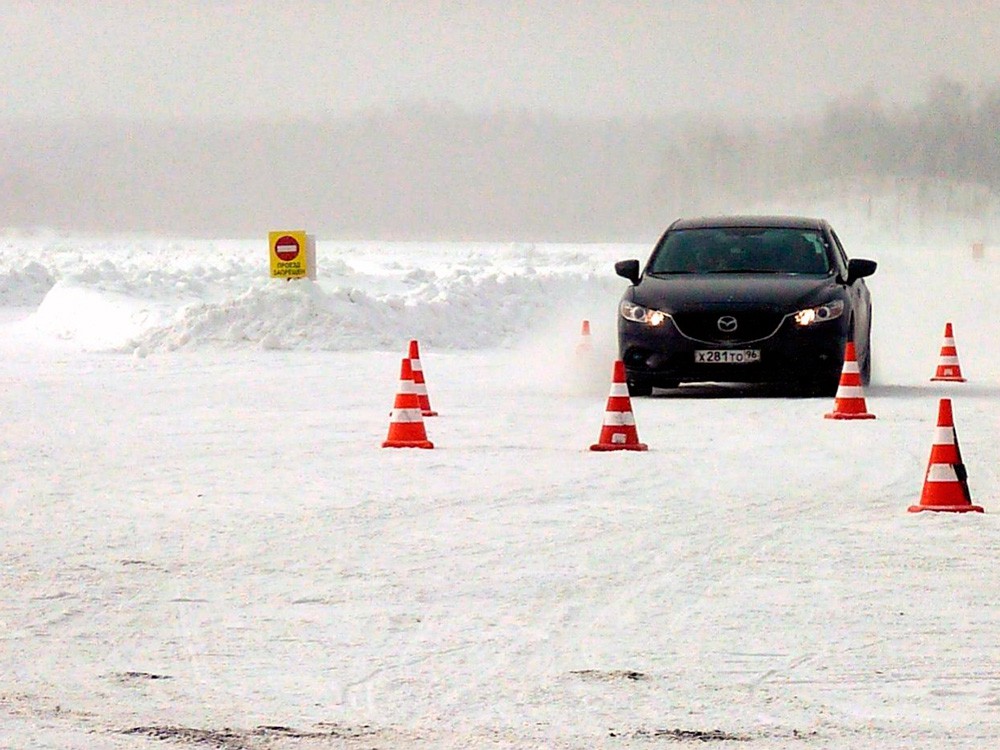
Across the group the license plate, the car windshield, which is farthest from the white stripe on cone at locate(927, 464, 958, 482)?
the car windshield

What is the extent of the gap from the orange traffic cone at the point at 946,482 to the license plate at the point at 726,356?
288 inches

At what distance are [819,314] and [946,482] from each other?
7671mm

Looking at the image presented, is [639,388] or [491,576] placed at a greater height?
[491,576]

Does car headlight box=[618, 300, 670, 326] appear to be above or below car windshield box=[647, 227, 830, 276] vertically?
below

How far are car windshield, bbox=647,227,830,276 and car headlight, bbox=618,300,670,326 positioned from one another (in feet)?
3.91

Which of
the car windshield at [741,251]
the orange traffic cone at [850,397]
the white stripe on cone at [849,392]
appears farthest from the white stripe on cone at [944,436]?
the car windshield at [741,251]

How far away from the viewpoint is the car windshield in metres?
18.4

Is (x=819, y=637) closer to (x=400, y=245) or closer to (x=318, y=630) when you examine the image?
(x=318, y=630)

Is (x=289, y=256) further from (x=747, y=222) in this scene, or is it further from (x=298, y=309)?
(x=747, y=222)

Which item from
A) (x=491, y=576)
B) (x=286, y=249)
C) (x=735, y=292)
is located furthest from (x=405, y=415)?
(x=286, y=249)

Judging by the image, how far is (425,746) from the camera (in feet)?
16.7

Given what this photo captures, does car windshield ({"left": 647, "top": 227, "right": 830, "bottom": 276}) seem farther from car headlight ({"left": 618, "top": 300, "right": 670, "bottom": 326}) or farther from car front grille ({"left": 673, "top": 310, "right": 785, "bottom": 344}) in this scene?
car front grille ({"left": 673, "top": 310, "right": 785, "bottom": 344})

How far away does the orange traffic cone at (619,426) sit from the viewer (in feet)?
41.2

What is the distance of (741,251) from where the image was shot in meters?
18.5
